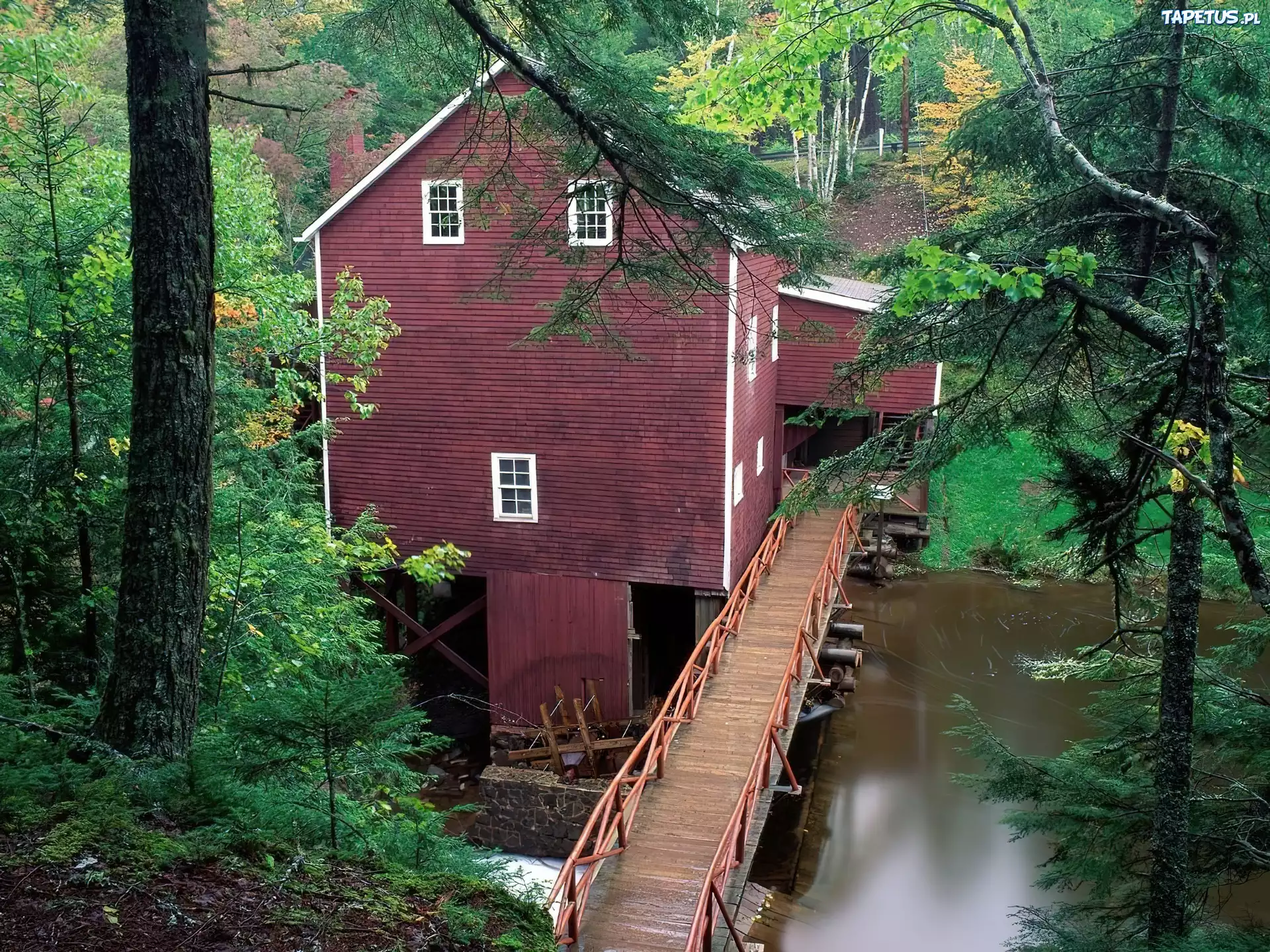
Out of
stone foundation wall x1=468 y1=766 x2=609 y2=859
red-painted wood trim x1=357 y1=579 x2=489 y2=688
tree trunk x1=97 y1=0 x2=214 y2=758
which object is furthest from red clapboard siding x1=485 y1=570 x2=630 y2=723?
tree trunk x1=97 y1=0 x2=214 y2=758

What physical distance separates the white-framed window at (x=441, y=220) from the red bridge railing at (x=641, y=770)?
6579mm

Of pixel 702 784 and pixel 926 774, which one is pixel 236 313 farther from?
pixel 926 774

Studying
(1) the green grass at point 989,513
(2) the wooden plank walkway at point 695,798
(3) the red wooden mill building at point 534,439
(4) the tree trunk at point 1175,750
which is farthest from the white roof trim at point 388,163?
(1) the green grass at point 989,513

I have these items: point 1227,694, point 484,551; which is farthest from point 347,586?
point 1227,694

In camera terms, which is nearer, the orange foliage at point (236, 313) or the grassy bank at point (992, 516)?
the orange foliage at point (236, 313)

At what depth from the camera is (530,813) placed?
1296 centimetres

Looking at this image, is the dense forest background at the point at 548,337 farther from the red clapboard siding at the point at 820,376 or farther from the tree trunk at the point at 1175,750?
the red clapboard siding at the point at 820,376

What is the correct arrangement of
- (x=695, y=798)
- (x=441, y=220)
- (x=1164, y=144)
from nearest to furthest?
(x=1164, y=144)
(x=695, y=798)
(x=441, y=220)

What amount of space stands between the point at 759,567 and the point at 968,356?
7.53 m

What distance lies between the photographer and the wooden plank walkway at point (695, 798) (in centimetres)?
795

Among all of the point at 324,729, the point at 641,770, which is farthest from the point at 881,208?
the point at 324,729

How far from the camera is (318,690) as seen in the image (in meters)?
4.33

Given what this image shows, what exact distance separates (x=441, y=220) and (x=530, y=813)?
852cm

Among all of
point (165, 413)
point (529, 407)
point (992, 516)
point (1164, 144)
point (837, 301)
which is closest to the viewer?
point (165, 413)
